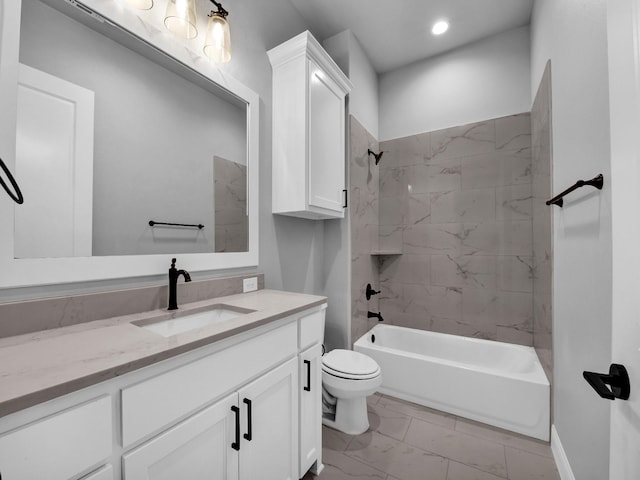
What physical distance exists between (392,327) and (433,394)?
2.56ft

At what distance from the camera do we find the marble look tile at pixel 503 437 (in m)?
1.69

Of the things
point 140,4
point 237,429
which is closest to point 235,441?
point 237,429

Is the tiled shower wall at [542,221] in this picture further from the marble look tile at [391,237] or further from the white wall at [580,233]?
the marble look tile at [391,237]

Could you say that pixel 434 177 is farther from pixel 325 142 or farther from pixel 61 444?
pixel 61 444

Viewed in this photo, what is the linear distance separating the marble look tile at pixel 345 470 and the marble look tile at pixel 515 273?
1799mm

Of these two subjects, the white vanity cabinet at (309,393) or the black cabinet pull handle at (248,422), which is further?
the white vanity cabinet at (309,393)

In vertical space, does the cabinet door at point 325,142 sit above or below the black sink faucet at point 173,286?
above

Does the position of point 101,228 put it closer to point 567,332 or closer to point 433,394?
point 567,332

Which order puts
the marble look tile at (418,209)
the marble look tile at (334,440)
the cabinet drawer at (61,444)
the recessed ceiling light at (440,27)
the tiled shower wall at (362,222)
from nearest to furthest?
1. the cabinet drawer at (61,444)
2. the marble look tile at (334,440)
3. the recessed ceiling light at (440,27)
4. the tiled shower wall at (362,222)
5. the marble look tile at (418,209)

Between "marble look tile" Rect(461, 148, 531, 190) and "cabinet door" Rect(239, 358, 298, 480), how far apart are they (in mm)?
2275

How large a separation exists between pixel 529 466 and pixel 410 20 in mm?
3154

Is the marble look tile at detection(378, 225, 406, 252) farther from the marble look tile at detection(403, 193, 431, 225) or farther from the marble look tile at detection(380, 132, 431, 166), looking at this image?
the marble look tile at detection(380, 132, 431, 166)

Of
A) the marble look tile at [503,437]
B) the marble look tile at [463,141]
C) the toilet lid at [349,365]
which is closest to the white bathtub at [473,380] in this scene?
the marble look tile at [503,437]

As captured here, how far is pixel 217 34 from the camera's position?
1.43 metres
